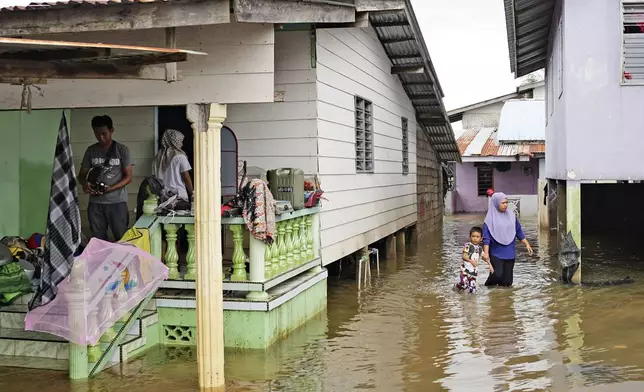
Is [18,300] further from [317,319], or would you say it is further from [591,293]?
[591,293]

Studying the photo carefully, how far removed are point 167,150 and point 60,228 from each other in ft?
7.48

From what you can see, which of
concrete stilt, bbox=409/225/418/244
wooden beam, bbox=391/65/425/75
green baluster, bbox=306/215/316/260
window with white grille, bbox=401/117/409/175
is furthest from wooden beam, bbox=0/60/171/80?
concrete stilt, bbox=409/225/418/244

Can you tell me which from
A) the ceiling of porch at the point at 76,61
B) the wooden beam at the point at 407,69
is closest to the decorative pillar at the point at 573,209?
the wooden beam at the point at 407,69

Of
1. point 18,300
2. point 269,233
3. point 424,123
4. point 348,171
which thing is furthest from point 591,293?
point 424,123

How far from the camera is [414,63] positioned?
15.2 meters

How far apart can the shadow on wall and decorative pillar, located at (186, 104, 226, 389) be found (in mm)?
18355

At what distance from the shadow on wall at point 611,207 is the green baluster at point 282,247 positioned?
16149mm

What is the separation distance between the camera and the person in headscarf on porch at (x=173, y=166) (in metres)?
8.83

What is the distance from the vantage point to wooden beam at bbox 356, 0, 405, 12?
7.47 m

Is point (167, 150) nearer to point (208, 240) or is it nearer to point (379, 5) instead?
point (208, 240)

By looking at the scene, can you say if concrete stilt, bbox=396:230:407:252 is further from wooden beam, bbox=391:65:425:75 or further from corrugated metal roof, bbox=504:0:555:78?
corrugated metal roof, bbox=504:0:555:78

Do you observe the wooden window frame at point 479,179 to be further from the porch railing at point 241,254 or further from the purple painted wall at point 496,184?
the porch railing at point 241,254

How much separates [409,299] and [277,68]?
13.7 feet

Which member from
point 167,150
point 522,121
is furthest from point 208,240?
point 522,121
